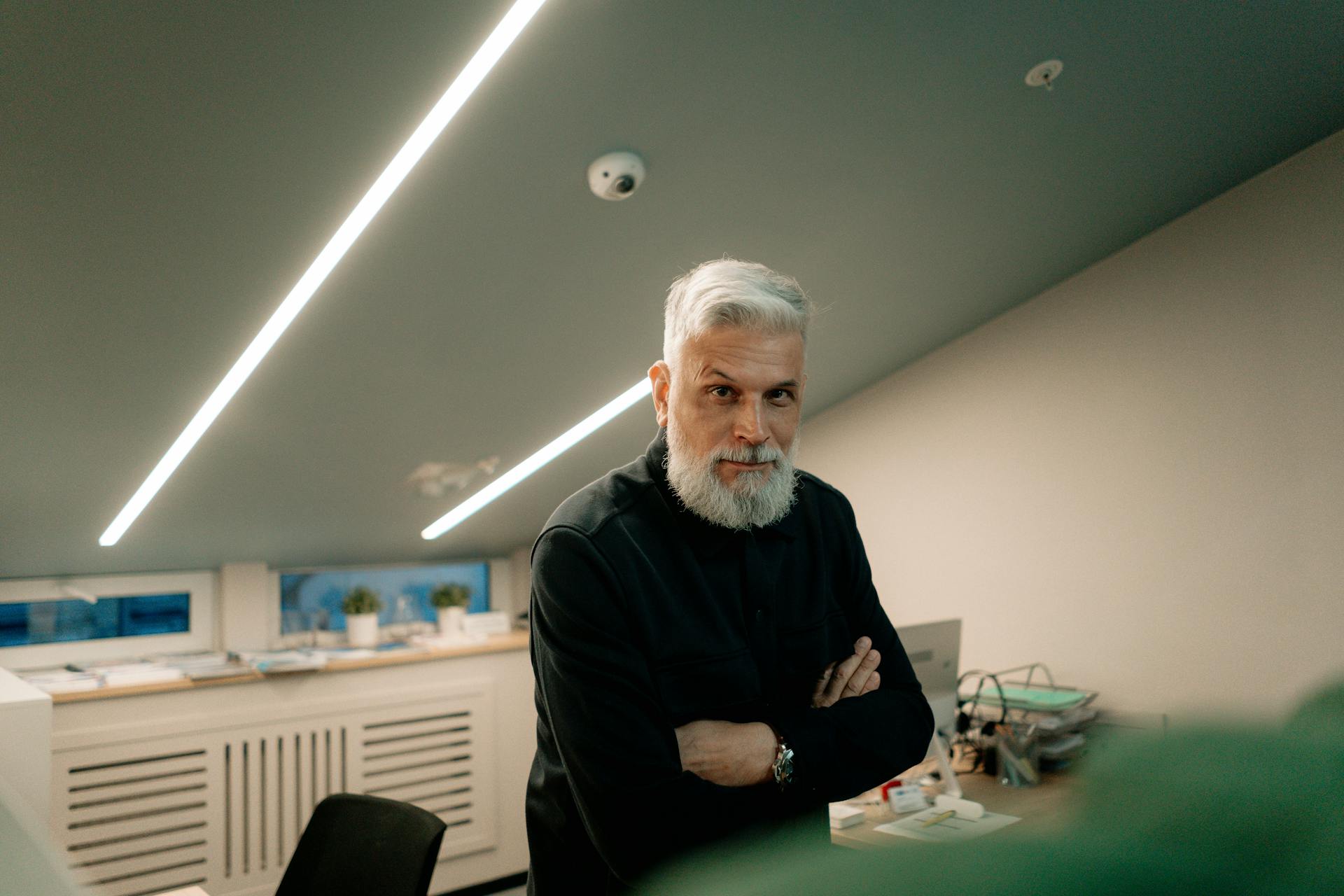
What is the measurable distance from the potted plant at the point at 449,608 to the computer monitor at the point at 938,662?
2.24 m

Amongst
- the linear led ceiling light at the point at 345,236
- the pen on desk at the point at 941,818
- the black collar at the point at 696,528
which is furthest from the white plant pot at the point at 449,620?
the black collar at the point at 696,528

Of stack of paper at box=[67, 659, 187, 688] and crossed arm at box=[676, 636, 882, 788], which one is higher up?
crossed arm at box=[676, 636, 882, 788]

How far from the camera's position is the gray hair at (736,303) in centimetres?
126

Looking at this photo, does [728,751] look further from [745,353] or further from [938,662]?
[938,662]

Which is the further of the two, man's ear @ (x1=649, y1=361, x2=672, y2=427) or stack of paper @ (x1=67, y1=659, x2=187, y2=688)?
stack of paper @ (x1=67, y1=659, x2=187, y2=688)

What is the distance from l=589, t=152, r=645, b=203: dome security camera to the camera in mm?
2051

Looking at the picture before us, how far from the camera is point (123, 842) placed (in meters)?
3.23

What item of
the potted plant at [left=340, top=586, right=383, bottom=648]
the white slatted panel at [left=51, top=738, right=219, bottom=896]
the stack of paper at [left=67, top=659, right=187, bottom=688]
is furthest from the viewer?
the potted plant at [left=340, top=586, right=383, bottom=648]

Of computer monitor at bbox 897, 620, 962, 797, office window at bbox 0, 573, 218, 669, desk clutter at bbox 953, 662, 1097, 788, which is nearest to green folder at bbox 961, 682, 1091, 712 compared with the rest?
desk clutter at bbox 953, 662, 1097, 788

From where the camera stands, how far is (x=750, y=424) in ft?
4.19

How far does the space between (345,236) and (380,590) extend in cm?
256

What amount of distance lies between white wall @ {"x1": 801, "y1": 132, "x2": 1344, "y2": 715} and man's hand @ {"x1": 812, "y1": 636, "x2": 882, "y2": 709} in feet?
5.37

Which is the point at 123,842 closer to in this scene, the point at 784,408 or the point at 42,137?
the point at 42,137

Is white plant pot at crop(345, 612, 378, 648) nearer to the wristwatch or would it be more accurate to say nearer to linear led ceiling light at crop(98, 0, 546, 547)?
linear led ceiling light at crop(98, 0, 546, 547)
